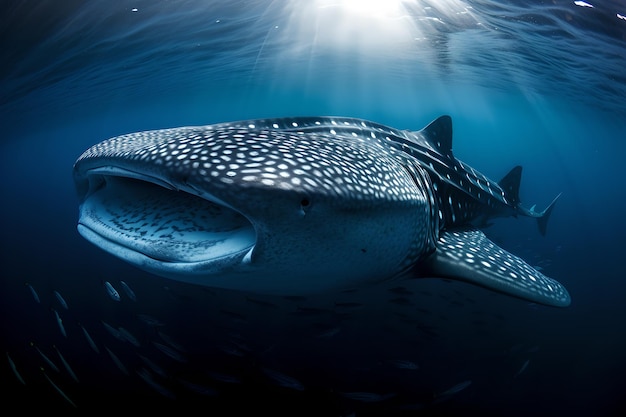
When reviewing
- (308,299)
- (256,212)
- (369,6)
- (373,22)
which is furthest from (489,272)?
(373,22)

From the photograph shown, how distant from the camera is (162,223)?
222 centimetres

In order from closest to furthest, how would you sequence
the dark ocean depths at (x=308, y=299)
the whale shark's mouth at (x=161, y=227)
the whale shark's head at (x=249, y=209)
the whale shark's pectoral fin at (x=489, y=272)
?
the whale shark's head at (x=249, y=209) < the whale shark's mouth at (x=161, y=227) < the whale shark's pectoral fin at (x=489, y=272) < the dark ocean depths at (x=308, y=299)

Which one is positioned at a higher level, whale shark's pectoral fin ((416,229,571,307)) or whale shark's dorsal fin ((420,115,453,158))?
whale shark's dorsal fin ((420,115,453,158))

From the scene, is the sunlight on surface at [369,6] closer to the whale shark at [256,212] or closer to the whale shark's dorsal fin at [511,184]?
the whale shark's dorsal fin at [511,184]

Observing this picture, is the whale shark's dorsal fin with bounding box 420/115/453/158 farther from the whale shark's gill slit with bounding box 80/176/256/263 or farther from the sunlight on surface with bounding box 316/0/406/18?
the sunlight on surface with bounding box 316/0/406/18

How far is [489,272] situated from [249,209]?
2474mm

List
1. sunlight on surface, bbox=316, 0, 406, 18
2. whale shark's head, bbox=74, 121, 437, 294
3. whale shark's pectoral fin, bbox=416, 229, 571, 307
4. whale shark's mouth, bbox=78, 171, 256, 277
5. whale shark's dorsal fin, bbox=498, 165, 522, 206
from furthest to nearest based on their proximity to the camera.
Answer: sunlight on surface, bbox=316, 0, 406, 18 → whale shark's dorsal fin, bbox=498, 165, 522, 206 → whale shark's pectoral fin, bbox=416, 229, 571, 307 → whale shark's mouth, bbox=78, 171, 256, 277 → whale shark's head, bbox=74, 121, 437, 294

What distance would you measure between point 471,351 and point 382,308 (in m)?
1.63

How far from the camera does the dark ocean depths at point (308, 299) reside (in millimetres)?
4922

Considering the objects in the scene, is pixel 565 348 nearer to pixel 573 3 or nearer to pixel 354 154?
pixel 354 154

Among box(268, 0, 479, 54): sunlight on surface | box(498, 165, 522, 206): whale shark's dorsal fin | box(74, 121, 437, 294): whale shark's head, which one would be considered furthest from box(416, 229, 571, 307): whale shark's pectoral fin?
box(268, 0, 479, 54): sunlight on surface

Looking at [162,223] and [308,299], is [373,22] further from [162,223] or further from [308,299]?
[162,223]

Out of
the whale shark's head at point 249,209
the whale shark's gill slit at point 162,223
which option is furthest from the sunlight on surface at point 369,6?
the whale shark's gill slit at point 162,223

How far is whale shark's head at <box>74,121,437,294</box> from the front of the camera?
1.79 meters
